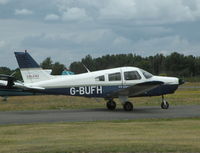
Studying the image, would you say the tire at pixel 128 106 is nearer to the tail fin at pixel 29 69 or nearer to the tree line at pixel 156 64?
the tail fin at pixel 29 69

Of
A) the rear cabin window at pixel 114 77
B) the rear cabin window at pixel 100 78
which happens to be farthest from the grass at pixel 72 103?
the rear cabin window at pixel 114 77

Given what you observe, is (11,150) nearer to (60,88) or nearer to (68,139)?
(68,139)

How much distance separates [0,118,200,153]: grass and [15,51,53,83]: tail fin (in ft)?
24.7

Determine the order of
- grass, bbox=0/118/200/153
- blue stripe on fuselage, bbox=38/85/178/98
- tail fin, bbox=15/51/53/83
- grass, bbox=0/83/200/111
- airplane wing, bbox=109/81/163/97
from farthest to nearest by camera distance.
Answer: grass, bbox=0/83/200/111 < blue stripe on fuselage, bbox=38/85/178/98 < tail fin, bbox=15/51/53/83 < airplane wing, bbox=109/81/163/97 < grass, bbox=0/118/200/153

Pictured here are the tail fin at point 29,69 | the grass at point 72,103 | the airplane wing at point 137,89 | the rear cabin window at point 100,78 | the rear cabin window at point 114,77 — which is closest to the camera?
the airplane wing at point 137,89

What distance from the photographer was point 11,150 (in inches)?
422

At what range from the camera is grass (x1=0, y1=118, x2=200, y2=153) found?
10.7 metres

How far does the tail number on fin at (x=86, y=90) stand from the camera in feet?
79.8

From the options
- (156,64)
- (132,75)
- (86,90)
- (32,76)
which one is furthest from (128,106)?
(156,64)

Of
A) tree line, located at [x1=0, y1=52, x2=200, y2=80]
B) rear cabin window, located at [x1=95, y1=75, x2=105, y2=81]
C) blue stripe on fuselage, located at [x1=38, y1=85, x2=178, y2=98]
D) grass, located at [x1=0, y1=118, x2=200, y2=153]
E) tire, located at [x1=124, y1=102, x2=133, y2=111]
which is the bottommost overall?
grass, located at [x1=0, y1=118, x2=200, y2=153]

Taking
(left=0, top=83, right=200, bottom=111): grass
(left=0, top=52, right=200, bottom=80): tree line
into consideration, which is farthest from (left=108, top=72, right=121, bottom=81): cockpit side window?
(left=0, top=52, right=200, bottom=80): tree line

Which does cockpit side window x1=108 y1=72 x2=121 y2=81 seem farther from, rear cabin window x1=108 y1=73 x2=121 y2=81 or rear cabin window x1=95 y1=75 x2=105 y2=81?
rear cabin window x1=95 y1=75 x2=105 y2=81

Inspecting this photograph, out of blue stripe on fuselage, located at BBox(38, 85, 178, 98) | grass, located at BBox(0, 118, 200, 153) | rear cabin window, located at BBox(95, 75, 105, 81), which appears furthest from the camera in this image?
rear cabin window, located at BBox(95, 75, 105, 81)

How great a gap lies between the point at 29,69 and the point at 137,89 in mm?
6015
